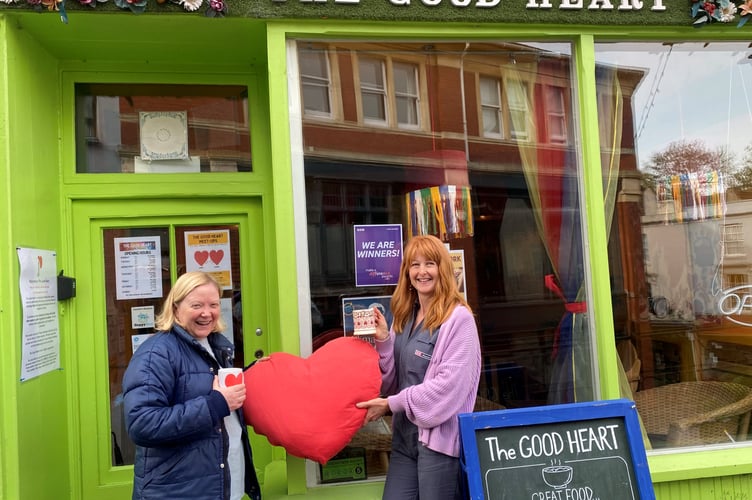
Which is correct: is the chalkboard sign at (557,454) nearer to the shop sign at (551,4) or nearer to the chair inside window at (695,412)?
the chair inside window at (695,412)

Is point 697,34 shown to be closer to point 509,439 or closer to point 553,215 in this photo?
point 553,215

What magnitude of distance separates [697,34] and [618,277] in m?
1.48

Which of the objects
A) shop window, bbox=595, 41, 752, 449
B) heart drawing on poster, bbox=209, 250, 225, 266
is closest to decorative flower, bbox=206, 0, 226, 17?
heart drawing on poster, bbox=209, 250, 225, 266

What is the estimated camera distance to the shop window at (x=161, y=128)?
124 inches

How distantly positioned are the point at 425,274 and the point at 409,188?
1.11 metres

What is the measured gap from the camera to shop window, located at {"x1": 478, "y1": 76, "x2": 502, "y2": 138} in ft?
10.9

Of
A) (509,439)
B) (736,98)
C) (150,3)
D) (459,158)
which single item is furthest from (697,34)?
(150,3)

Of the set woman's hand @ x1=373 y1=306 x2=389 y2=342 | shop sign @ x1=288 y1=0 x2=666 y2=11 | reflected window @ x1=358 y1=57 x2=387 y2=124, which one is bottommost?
woman's hand @ x1=373 y1=306 x2=389 y2=342

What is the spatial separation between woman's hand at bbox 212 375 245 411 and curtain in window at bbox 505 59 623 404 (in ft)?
6.62

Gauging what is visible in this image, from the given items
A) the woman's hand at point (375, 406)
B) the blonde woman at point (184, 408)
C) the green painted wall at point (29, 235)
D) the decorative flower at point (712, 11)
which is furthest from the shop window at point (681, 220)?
the green painted wall at point (29, 235)

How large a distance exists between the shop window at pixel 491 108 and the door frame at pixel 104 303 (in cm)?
146

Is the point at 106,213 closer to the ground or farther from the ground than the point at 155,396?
farther from the ground

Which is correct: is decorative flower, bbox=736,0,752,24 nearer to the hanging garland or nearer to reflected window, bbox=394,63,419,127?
reflected window, bbox=394,63,419,127

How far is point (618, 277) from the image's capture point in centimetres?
328
